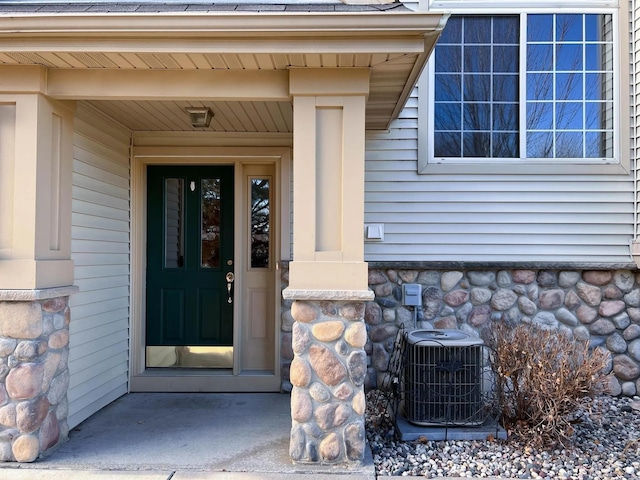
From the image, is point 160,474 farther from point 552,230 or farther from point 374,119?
point 552,230

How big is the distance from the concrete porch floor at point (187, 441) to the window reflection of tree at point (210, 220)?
51.3 inches

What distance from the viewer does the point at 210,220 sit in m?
4.49

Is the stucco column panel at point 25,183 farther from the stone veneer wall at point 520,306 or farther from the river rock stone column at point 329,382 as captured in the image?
the stone veneer wall at point 520,306

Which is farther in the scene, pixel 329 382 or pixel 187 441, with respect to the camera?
pixel 187 441

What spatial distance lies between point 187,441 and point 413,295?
217 cm

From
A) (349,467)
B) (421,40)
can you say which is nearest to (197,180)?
(421,40)

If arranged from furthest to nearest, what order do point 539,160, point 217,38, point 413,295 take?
point 539,160 → point 413,295 → point 217,38

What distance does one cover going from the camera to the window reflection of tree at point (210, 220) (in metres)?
4.47

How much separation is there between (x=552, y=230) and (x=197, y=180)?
3.33 metres

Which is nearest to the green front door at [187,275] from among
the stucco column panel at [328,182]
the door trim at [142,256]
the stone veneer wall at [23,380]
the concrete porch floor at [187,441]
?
the door trim at [142,256]

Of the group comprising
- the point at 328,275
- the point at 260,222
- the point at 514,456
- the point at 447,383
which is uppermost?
the point at 260,222

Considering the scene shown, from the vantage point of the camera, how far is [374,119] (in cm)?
396

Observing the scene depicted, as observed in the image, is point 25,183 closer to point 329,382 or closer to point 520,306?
point 329,382

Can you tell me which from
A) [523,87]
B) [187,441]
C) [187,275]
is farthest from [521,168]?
[187,441]
